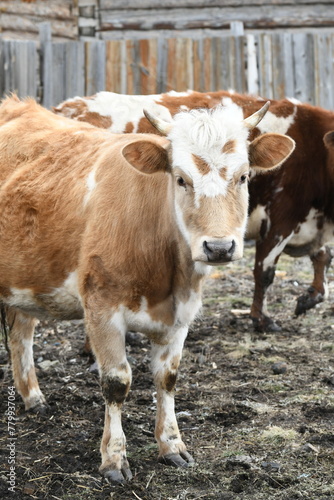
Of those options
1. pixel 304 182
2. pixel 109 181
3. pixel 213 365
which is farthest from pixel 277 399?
pixel 304 182

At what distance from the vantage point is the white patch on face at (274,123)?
298 inches

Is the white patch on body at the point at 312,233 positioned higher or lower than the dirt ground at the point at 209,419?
higher

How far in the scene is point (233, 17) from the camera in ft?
50.0

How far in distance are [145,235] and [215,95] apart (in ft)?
11.7

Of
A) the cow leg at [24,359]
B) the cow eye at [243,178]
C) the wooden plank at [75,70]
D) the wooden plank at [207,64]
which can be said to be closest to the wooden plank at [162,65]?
the wooden plank at [207,64]

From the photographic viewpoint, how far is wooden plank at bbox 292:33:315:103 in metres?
12.1

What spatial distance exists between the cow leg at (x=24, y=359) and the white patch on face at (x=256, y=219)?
265 centimetres

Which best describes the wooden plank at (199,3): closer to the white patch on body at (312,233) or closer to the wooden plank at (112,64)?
the wooden plank at (112,64)

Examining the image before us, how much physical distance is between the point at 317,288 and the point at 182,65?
18.2 feet

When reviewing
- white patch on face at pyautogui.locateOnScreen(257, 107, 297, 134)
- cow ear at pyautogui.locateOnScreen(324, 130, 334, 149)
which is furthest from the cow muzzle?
white patch on face at pyautogui.locateOnScreen(257, 107, 297, 134)

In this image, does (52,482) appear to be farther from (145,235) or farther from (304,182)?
(304,182)

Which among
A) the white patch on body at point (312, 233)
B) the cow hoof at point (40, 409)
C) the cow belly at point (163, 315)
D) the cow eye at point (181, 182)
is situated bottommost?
the cow hoof at point (40, 409)

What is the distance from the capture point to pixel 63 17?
16.1m

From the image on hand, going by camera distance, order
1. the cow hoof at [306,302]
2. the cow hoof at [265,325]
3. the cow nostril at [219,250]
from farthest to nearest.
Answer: the cow hoof at [306,302], the cow hoof at [265,325], the cow nostril at [219,250]
